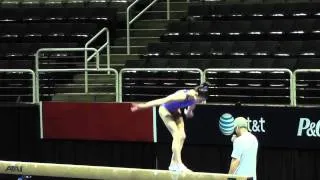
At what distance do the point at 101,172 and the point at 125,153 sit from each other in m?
4.57

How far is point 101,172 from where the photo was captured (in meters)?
8.16

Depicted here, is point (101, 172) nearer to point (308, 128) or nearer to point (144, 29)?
point (308, 128)

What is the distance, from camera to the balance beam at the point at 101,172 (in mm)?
7797

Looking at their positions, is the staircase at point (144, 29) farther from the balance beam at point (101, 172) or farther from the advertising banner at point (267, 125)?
the balance beam at point (101, 172)

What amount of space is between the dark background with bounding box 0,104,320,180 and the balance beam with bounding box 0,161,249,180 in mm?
3816

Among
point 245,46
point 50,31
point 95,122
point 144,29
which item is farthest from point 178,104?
point 50,31

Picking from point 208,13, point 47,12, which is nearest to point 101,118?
point 208,13

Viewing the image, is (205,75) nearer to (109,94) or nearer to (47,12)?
(109,94)

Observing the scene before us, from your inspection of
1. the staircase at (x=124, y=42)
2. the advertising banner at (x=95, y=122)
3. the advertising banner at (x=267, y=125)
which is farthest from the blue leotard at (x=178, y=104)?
the staircase at (x=124, y=42)

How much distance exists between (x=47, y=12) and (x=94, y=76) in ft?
13.0

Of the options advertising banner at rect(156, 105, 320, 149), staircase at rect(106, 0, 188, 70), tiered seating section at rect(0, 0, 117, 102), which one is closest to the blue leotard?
advertising banner at rect(156, 105, 320, 149)

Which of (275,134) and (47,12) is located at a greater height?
(47,12)

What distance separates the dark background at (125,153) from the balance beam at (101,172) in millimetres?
3816

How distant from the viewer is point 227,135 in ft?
38.3
